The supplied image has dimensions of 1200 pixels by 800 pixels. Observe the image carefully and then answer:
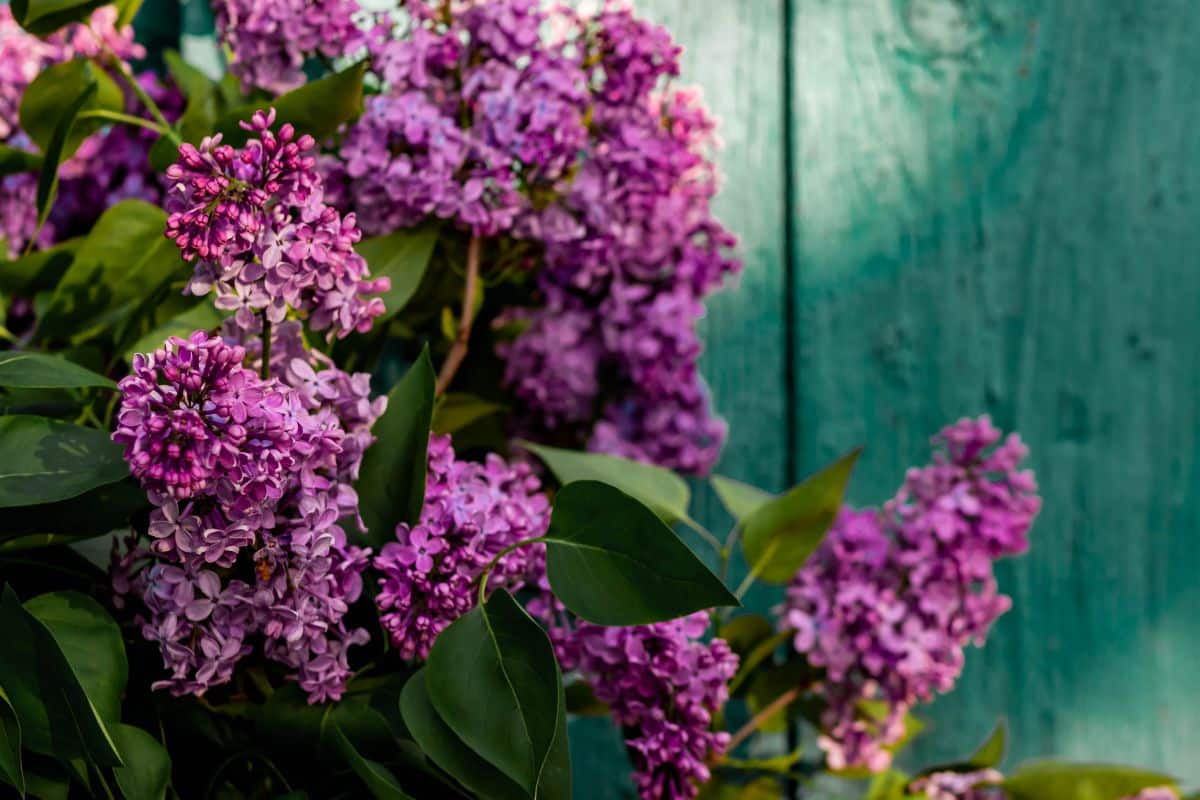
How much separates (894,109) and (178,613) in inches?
31.8

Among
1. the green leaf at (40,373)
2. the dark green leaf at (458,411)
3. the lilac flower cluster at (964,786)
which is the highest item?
the green leaf at (40,373)

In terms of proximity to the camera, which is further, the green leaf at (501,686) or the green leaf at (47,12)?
the green leaf at (47,12)

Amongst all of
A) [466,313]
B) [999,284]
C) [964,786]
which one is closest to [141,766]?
[466,313]

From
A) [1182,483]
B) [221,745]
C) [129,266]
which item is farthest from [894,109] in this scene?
[221,745]

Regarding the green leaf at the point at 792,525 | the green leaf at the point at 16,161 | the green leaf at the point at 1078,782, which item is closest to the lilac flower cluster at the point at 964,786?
the green leaf at the point at 1078,782

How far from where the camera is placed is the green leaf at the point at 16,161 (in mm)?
674

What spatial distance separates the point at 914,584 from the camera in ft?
2.48

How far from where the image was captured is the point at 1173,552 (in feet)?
3.35

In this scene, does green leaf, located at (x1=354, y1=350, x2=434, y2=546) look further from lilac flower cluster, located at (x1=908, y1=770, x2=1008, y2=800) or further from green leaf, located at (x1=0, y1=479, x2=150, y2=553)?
lilac flower cluster, located at (x1=908, y1=770, x2=1008, y2=800)

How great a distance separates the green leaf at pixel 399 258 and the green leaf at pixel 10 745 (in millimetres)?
273

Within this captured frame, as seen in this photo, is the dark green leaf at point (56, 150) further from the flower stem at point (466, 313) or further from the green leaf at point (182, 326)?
the flower stem at point (466, 313)

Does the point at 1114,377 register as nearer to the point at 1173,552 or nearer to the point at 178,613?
the point at 1173,552

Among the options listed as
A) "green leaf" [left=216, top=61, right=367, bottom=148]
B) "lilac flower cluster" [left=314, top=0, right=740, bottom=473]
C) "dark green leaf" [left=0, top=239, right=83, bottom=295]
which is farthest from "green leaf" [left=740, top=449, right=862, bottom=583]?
"dark green leaf" [left=0, top=239, right=83, bottom=295]

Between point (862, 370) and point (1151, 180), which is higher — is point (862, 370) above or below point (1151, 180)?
below
